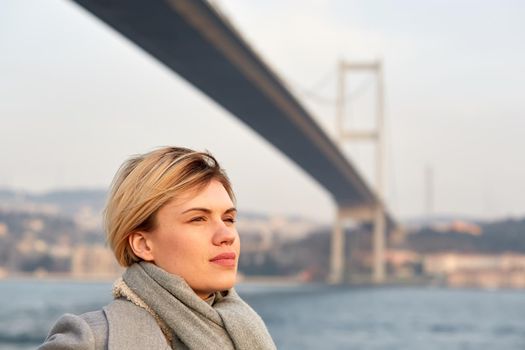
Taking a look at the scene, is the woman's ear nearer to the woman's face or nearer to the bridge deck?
the woman's face

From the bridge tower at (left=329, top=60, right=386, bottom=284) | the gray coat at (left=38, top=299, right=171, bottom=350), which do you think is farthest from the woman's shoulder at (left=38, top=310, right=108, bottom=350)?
the bridge tower at (left=329, top=60, right=386, bottom=284)

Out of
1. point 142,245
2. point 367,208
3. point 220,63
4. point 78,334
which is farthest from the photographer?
point 367,208

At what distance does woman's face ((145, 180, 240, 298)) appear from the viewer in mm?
1082

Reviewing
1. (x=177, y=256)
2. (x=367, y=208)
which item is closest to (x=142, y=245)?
(x=177, y=256)

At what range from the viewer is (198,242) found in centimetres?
109

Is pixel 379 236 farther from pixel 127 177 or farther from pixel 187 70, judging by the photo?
pixel 127 177

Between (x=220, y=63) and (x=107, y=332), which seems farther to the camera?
(x=220, y=63)

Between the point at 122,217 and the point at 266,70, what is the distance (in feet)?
57.1

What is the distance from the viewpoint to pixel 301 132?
24484 millimetres

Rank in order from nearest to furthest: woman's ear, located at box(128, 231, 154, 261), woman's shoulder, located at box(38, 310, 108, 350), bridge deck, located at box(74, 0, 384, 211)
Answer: woman's shoulder, located at box(38, 310, 108, 350) → woman's ear, located at box(128, 231, 154, 261) → bridge deck, located at box(74, 0, 384, 211)

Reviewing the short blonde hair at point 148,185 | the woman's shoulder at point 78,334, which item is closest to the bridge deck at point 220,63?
the short blonde hair at point 148,185

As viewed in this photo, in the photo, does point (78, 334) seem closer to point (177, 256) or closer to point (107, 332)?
point (107, 332)

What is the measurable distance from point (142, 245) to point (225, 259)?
0.32 ft

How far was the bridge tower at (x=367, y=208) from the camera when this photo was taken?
41.4 meters
